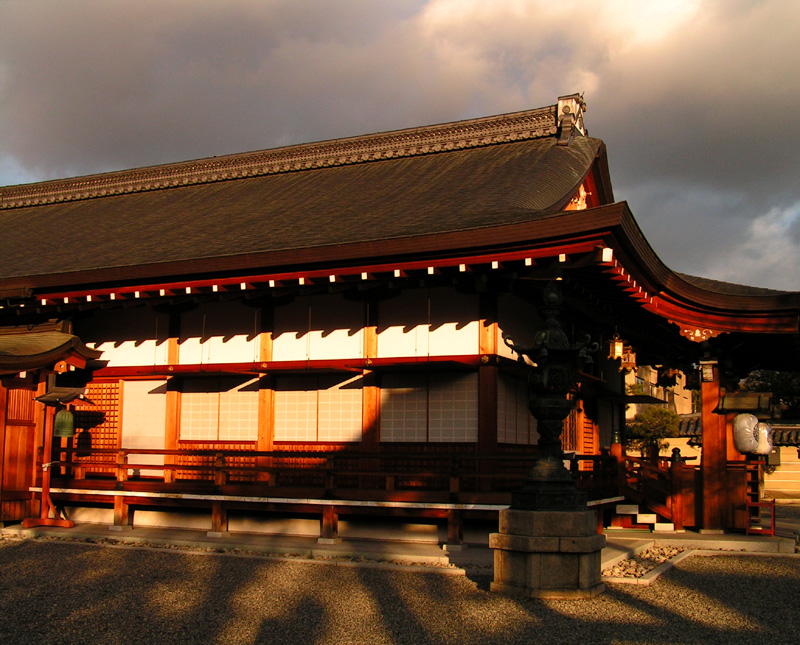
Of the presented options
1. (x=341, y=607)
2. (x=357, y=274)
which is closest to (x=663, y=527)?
(x=357, y=274)

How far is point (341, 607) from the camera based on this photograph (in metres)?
8.35

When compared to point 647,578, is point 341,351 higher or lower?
higher

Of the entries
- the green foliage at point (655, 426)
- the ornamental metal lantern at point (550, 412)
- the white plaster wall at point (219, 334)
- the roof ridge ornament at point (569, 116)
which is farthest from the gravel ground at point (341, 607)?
the green foliage at point (655, 426)

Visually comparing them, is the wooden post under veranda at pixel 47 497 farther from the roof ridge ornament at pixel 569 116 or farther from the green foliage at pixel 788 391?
the green foliage at pixel 788 391

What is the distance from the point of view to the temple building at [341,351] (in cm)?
1204

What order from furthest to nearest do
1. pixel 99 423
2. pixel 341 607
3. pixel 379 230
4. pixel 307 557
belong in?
1. pixel 99 423
2. pixel 379 230
3. pixel 307 557
4. pixel 341 607

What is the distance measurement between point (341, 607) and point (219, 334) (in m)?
7.01

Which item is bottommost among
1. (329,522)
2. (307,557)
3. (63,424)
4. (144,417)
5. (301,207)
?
(307,557)

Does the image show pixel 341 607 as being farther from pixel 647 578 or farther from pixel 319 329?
pixel 319 329

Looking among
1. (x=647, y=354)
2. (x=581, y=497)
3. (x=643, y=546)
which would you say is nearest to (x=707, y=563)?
(x=643, y=546)

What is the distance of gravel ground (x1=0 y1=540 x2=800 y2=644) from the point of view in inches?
290

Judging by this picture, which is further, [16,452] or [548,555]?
[16,452]

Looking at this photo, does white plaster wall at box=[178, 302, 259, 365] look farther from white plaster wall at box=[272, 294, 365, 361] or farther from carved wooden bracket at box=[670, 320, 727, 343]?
carved wooden bracket at box=[670, 320, 727, 343]

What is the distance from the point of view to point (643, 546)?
12.5 meters
